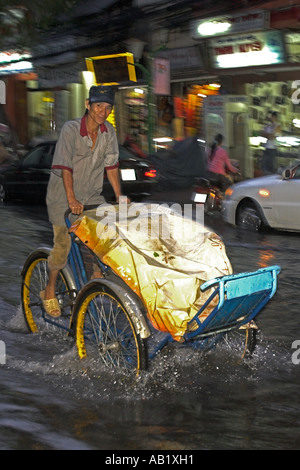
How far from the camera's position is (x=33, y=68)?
3120cm

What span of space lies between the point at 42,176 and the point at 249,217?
505 centimetres

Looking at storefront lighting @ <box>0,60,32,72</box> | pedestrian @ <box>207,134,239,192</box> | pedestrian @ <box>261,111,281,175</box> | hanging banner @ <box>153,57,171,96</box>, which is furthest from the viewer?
storefront lighting @ <box>0,60,32,72</box>

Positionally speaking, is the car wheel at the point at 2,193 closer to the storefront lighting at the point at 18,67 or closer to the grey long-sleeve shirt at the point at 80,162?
the grey long-sleeve shirt at the point at 80,162

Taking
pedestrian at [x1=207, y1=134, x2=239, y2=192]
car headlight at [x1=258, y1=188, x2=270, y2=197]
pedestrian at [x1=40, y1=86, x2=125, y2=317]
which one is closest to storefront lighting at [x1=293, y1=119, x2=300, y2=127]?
pedestrian at [x1=207, y1=134, x2=239, y2=192]

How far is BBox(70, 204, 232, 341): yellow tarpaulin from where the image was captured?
4898 mm

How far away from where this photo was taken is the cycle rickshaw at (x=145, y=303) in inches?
189

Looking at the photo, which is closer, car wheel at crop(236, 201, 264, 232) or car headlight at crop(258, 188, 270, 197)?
car headlight at crop(258, 188, 270, 197)

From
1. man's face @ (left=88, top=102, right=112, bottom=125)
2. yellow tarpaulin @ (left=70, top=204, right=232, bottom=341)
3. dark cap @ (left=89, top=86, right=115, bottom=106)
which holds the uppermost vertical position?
dark cap @ (left=89, top=86, right=115, bottom=106)

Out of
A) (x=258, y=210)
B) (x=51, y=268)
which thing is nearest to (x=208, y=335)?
(x=51, y=268)

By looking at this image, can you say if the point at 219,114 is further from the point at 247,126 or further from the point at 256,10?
the point at 256,10

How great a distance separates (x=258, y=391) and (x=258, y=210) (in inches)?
341

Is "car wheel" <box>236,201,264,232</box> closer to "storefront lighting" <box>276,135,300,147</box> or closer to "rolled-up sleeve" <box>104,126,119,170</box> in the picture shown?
"storefront lighting" <box>276,135,300,147</box>

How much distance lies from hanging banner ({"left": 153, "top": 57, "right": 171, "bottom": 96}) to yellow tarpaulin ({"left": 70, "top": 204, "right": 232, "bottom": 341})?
52.7ft

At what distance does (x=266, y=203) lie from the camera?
→ 43.9 ft
